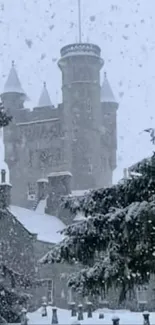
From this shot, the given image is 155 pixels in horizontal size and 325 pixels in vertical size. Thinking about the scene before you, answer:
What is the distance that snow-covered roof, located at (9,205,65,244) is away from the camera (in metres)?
41.1

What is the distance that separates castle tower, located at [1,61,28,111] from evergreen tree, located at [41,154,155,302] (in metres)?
72.8

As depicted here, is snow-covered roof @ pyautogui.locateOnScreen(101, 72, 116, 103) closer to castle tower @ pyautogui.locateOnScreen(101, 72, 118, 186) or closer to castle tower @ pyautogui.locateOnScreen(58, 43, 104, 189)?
castle tower @ pyautogui.locateOnScreen(101, 72, 118, 186)

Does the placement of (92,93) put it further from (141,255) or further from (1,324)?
(141,255)

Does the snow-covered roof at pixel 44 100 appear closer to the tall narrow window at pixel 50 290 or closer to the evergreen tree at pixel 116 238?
the tall narrow window at pixel 50 290

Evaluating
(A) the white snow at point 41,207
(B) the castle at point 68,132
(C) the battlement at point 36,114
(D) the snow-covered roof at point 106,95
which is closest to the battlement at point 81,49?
(B) the castle at point 68,132

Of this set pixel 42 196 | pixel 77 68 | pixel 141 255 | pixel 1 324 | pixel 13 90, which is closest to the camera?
pixel 141 255

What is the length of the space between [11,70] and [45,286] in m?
46.1

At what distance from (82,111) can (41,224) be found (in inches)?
1274

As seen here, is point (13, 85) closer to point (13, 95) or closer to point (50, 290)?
point (13, 95)

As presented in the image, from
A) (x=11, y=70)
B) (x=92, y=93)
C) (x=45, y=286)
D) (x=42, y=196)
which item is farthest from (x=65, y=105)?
(x=45, y=286)

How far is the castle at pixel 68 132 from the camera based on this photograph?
7444 centimetres

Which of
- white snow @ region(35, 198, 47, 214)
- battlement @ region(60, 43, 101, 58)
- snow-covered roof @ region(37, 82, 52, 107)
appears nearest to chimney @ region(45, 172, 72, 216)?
white snow @ region(35, 198, 47, 214)

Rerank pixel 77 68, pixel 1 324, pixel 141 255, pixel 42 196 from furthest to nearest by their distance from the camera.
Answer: pixel 77 68
pixel 42 196
pixel 1 324
pixel 141 255

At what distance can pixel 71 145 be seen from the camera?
7594 cm
